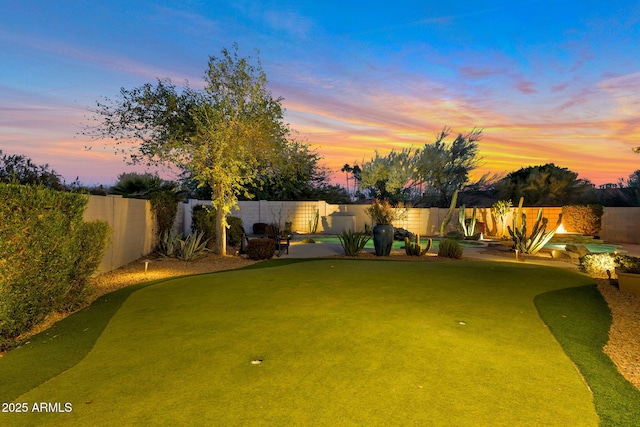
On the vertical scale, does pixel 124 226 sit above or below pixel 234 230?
above

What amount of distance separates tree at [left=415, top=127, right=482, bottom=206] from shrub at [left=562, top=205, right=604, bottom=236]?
16.6m

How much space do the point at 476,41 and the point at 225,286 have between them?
12.1 m

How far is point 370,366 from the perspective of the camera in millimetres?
3951

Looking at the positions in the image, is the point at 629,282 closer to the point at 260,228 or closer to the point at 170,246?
the point at 170,246

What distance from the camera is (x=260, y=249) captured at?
13047 millimetres

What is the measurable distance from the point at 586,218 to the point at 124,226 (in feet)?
73.7

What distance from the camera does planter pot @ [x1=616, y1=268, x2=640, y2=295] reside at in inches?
291

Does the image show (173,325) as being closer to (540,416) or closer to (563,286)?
(540,416)

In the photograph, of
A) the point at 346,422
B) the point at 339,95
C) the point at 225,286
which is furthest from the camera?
the point at 339,95

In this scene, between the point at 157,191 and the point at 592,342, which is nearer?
the point at 592,342

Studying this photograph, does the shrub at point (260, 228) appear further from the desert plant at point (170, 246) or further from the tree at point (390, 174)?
the tree at point (390, 174)

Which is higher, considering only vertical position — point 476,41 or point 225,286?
point 476,41

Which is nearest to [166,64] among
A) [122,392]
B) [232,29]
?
[232,29]

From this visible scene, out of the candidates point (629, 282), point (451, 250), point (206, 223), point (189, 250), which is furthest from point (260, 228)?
point (629, 282)
